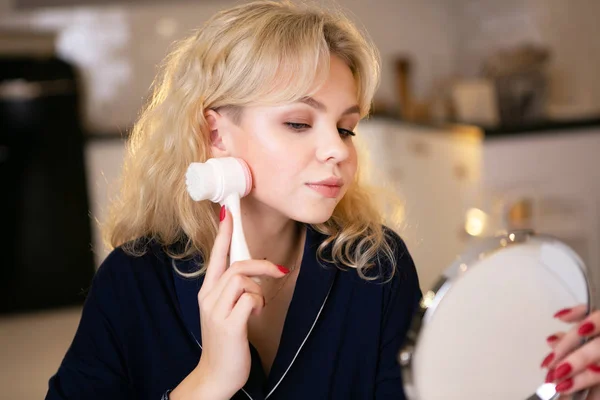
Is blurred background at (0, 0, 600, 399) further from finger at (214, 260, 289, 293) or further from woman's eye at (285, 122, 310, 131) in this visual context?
finger at (214, 260, 289, 293)

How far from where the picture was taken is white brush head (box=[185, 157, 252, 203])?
1.09m

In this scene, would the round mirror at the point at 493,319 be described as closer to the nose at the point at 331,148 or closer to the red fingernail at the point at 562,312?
the red fingernail at the point at 562,312

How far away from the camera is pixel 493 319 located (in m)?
0.78

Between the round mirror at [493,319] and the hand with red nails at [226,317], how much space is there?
302 mm

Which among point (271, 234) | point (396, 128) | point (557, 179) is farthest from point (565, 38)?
point (271, 234)

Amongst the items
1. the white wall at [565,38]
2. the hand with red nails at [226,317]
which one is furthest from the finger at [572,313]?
the white wall at [565,38]

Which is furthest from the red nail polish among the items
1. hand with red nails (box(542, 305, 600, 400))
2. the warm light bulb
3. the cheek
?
the warm light bulb

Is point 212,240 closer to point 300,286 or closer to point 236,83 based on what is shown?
point 300,286

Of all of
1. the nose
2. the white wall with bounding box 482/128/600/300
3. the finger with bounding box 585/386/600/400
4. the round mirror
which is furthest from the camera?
the white wall with bounding box 482/128/600/300

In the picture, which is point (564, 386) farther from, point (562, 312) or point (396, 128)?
point (396, 128)

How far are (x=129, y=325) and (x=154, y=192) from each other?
9.5 inches

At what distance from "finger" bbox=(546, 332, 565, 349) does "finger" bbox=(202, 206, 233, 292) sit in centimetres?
42

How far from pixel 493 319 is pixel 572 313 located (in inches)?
3.8

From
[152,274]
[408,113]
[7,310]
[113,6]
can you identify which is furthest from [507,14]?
[152,274]
